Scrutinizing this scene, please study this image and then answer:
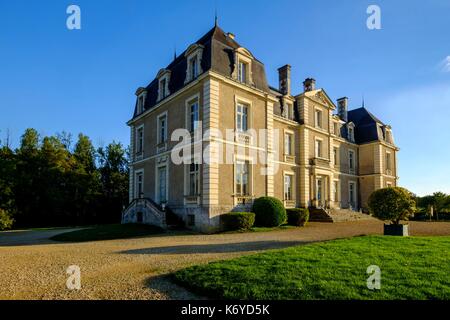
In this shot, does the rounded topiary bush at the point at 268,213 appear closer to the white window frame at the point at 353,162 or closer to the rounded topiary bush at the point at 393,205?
the rounded topiary bush at the point at 393,205

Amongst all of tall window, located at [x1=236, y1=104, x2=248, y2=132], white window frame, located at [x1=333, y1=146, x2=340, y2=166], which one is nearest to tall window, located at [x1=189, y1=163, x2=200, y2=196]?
tall window, located at [x1=236, y1=104, x2=248, y2=132]

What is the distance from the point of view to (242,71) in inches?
629

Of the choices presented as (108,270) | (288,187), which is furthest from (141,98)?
(108,270)

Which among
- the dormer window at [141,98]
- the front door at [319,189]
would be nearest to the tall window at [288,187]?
the front door at [319,189]

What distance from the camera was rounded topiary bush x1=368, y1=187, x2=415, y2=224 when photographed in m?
10.7

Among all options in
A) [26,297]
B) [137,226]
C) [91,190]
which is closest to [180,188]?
[137,226]

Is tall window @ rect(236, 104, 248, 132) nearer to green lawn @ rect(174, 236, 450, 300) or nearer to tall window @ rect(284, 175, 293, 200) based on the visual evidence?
tall window @ rect(284, 175, 293, 200)

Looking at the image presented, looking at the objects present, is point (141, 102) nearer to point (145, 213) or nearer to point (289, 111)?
point (145, 213)

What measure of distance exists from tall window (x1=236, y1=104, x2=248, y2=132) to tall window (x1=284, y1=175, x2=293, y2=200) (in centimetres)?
600

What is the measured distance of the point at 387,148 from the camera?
28906 mm

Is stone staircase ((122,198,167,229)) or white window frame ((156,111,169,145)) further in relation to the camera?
white window frame ((156,111,169,145))

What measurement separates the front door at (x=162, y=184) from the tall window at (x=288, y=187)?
26.4 ft
